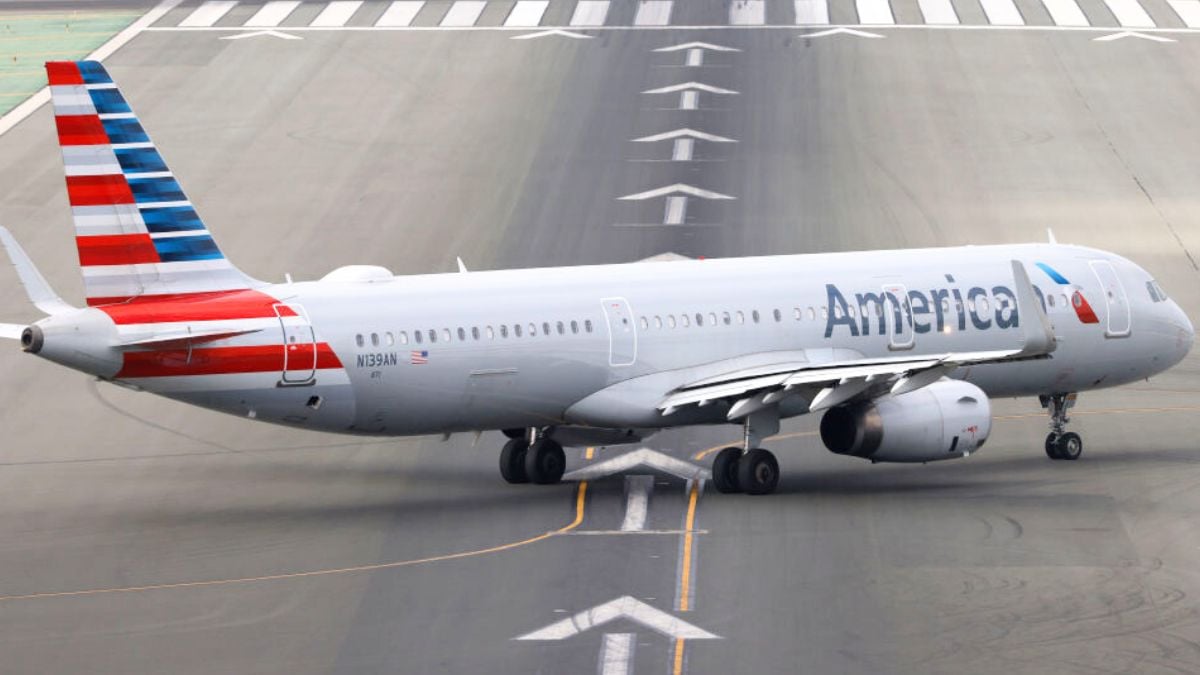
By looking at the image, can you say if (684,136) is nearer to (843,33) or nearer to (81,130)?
(843,33)

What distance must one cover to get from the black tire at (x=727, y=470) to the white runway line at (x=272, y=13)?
5618cm

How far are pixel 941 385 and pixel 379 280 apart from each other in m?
11.7

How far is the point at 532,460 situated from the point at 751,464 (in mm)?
4814

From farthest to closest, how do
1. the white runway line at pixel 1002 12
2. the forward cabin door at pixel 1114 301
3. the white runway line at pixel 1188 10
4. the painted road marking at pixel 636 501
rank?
the white runway line at pixel 1188 10
the white runway line at pixel 1002 12
the forward cabin door at pixel 1114 301
the painted road marking at pixel 636 501

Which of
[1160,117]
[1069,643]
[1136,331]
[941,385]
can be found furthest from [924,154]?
[1069,643]

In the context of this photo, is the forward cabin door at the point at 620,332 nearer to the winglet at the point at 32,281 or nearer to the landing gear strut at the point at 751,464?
the landing gear strut at the point at 751,464

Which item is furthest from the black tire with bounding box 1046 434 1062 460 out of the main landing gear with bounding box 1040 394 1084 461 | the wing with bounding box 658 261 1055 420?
the wing with bounding box 658 261 1055 420

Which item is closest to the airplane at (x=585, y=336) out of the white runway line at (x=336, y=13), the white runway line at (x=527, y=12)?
the white runway line at (x=527, y=12)

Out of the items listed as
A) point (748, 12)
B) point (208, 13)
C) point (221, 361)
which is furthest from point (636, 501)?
point (208, 13)

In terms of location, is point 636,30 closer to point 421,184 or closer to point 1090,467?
point 421,184

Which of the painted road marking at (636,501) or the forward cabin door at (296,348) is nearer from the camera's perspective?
the forward cabin door at (296,348)

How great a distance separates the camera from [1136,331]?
52.2m

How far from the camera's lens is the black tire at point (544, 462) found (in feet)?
160

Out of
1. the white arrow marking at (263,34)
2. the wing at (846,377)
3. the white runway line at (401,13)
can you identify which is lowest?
the white runway line at (401,13)
